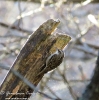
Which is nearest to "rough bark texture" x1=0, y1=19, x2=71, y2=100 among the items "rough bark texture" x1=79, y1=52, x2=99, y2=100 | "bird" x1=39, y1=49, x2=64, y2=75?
"bird" x1=39, y1=49, x2=64, y2=75

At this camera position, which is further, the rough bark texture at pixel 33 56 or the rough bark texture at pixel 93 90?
the rough bark texture at pixel 93 90

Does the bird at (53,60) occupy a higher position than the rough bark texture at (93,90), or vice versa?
the rough bark texture at (93,90)

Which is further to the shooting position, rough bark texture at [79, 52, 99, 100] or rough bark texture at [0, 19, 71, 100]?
rough bark texture at [79, 52, 99, 100]

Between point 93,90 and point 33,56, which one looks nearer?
point 33,56

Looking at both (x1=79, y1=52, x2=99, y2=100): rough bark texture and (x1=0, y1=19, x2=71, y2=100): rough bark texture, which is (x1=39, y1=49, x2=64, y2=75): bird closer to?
(x1=0, y1=19, x2=71, y2=100): rough bark texture

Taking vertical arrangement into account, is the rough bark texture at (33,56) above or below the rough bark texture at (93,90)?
below

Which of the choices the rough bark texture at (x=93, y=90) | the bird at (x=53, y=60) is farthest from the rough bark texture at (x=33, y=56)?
the rough bark texture at (x=93, y=90)

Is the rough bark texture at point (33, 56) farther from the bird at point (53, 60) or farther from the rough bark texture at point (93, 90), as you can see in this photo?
the rough bark texture at point (93, 90)

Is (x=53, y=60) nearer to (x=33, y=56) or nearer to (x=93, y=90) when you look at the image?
(x=33, y=56)

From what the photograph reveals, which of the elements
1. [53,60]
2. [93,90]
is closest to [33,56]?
[53,60]
